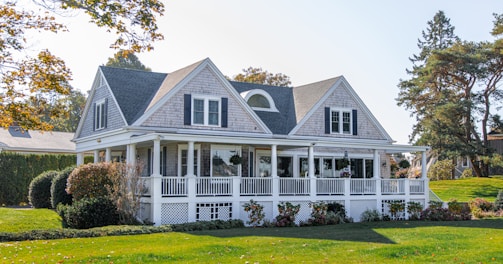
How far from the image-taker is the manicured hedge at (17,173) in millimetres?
29438

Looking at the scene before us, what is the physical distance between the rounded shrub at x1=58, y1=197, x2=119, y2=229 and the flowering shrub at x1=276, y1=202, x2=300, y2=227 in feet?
19.7

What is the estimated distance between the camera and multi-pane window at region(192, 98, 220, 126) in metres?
24.5

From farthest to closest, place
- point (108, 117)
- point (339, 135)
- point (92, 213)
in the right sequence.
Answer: point (339, 135) < point (108, 117) < point (92, 213)

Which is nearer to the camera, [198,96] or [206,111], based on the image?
[198,96]

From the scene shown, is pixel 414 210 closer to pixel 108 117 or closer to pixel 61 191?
pixel 108 117

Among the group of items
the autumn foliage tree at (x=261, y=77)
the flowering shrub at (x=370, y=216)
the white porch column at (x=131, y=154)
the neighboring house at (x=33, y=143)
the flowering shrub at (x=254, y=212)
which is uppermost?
the autumn foliage tree at (x=261, y=77)

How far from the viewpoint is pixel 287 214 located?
2191 centimetres

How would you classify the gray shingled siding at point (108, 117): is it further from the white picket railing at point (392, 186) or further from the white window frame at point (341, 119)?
the white picket railing at point (392, 186)

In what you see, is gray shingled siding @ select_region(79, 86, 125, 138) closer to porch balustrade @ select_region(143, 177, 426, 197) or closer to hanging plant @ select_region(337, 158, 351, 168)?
porch balustrade @ select_region(143, 177, 426, 197)

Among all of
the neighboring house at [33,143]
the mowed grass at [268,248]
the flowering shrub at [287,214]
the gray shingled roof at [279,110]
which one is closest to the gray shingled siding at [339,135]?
the gray shingled roof at [279,110]

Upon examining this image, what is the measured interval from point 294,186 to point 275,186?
3.43 ft

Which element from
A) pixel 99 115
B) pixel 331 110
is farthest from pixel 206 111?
pixel 331 110

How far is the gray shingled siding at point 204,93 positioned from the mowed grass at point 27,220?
5.14m

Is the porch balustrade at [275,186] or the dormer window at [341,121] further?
the dormer window at [341,121]
